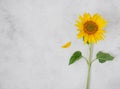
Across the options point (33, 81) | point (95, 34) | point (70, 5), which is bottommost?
point (33, 81)

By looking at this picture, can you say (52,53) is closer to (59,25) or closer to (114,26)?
(59,25)

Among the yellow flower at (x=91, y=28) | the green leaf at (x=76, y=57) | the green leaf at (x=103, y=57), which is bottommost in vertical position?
the green leaf at (x=76, y=57)

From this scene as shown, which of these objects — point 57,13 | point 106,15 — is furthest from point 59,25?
point 106,15

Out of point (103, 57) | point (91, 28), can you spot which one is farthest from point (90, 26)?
point (103, 57)

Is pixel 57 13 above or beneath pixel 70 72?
above

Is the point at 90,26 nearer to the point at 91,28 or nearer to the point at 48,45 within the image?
the point at 91,28
